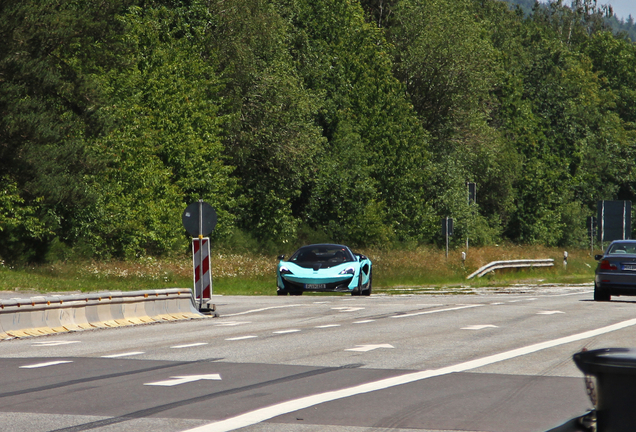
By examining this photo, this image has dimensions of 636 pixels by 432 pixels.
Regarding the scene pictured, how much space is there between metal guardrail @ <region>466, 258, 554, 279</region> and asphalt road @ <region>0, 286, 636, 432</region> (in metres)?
27.9

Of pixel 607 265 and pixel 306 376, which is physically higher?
pixel 306 376

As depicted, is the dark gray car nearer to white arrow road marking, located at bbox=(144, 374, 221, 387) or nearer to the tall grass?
the tall grass

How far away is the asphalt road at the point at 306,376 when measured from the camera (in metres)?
7.22

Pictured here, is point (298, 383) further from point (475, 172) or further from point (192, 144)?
point (475, 172)

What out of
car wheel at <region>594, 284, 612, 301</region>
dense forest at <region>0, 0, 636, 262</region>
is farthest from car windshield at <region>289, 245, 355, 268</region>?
dense forest at <region>0, 0, 636, 262</region>

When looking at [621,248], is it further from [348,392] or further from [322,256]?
[348,392]

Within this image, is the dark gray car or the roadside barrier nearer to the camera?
the roadside barrier

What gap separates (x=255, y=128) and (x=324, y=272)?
80.9 feet

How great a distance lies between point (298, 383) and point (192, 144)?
36017mm

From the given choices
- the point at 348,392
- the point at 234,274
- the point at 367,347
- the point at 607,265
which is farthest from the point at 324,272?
the point at 348,392

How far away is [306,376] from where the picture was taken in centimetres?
962

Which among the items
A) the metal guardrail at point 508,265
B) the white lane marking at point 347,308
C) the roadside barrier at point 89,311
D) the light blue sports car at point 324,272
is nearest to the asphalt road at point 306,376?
the roadside barrier at point 89,311

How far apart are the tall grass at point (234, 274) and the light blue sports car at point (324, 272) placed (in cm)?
443

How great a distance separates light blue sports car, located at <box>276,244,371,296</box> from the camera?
26234 millimetres
